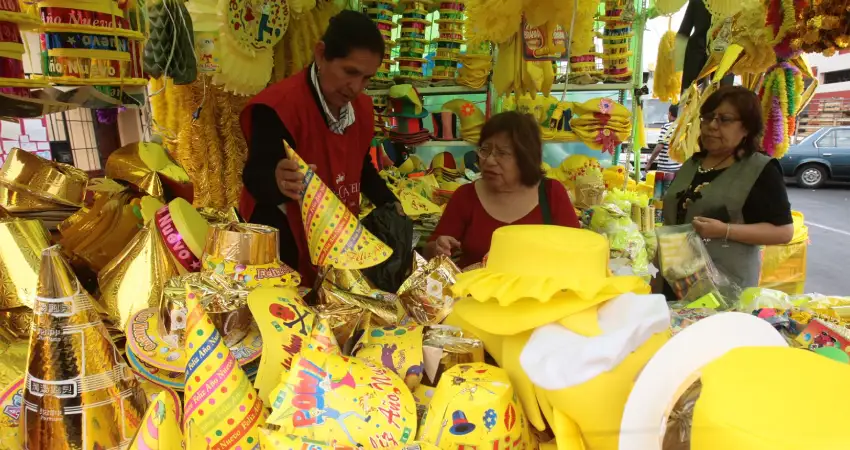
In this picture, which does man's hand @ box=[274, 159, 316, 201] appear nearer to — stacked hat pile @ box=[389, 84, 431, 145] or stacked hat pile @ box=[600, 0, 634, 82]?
stacked hat pile @ box=[389, 84, 431, 145]

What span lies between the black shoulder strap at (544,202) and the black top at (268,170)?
789mm

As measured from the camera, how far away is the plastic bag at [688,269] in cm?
123

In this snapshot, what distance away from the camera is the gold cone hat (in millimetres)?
826

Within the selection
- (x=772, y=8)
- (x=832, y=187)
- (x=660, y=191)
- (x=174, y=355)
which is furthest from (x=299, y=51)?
(x=832, y=187)

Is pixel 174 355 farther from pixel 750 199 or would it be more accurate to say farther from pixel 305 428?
pixel 750 199

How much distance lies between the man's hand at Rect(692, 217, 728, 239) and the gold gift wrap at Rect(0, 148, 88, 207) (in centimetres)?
180

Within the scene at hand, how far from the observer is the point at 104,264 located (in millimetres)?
977

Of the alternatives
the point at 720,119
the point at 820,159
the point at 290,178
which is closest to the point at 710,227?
the point at 720,119

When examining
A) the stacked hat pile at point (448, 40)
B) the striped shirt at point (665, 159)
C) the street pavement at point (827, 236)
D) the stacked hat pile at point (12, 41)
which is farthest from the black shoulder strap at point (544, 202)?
the striped shirt at point (665, 159)

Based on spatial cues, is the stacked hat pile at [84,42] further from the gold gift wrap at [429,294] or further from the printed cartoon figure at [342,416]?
the printed cartoon figure at [342,416]

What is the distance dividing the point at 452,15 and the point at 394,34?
57cm

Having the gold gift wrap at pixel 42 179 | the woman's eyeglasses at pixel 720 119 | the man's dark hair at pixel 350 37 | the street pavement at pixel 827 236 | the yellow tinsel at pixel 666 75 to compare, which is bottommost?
the street pavement at pixel 827 236

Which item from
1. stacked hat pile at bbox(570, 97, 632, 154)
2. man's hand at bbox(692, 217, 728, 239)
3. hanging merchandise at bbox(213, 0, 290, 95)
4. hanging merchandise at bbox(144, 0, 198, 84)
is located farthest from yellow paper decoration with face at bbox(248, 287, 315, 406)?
stacked hat pile at bbox(570, 97, 632, 154)

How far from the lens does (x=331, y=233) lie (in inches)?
33.5
